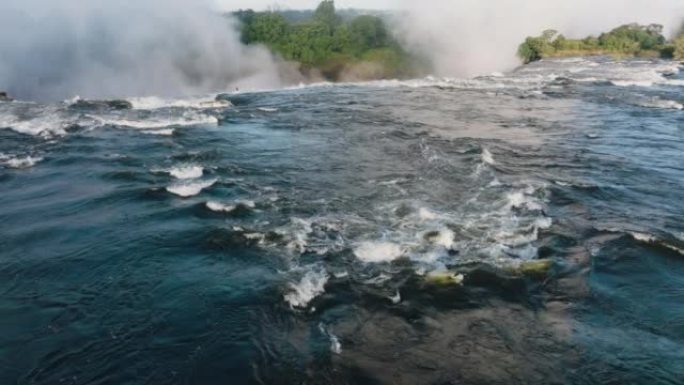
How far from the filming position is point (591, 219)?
1734 cm

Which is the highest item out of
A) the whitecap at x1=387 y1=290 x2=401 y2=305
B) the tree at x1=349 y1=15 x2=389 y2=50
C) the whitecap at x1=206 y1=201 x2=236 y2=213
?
the tree at x1=349 y1=15 x2=389 y2=50

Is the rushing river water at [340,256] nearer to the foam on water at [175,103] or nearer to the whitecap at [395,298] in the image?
the whitecap at [395,298]

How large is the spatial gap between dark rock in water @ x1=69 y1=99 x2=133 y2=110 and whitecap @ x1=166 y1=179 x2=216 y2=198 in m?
17.5

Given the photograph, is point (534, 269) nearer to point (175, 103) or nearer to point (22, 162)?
point (22, 162)

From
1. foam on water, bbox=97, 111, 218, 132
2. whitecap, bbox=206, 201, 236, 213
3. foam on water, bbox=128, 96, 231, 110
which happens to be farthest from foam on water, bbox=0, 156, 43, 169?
foam on water, bbox=128, 96, 231, 110

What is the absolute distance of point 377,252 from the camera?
14797mm

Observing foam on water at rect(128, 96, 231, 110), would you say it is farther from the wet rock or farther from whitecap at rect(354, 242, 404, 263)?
the wet rock

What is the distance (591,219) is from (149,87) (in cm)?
4582

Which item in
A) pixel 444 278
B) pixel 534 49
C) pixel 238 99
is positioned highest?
pixel 534 49

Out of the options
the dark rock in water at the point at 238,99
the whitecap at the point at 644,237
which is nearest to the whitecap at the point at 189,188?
the whitecap at the point at 644,237

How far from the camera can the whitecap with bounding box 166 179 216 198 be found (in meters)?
19.2

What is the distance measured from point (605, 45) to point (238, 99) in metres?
60.9

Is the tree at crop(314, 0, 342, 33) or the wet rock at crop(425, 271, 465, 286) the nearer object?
the wet rock at crop(425, 271, 465, 286)

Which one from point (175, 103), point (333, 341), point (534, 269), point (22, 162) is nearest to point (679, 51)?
point (175, 103)
